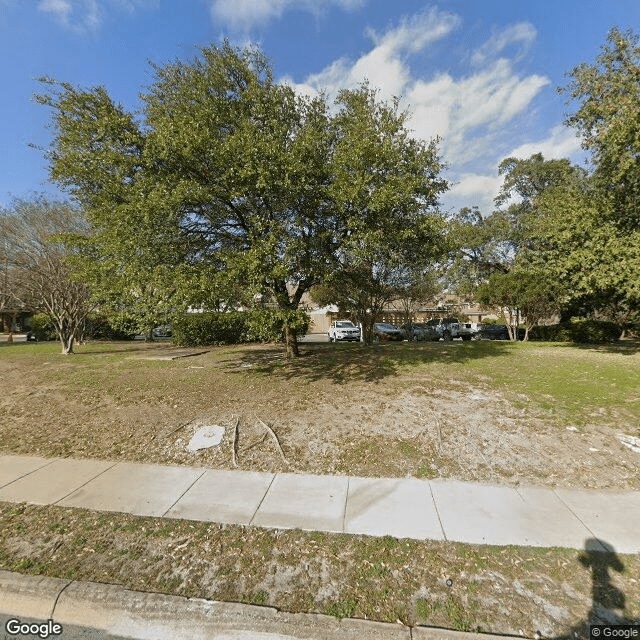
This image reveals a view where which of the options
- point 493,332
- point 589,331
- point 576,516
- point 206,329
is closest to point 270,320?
point 576,516

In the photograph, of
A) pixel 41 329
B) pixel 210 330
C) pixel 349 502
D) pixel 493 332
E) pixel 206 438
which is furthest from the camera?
pixel 493 332

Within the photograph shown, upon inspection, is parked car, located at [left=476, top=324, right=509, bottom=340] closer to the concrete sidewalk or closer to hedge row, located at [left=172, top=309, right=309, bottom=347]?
hedge row, located at [left=172, top=309, right=309, bottom=347]

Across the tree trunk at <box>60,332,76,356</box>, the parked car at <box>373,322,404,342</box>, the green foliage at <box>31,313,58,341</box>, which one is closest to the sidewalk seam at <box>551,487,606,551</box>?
the tree trunk at <box>60,332,76,356</box>

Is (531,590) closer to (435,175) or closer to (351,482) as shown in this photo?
(351,482)

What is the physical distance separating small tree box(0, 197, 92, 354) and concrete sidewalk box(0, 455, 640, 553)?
38.3 ft

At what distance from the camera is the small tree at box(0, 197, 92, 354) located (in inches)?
520

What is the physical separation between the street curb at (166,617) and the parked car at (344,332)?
21068mm

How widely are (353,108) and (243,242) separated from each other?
15.0 ft

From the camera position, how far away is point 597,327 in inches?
734

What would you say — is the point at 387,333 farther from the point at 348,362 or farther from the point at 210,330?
the point at 348,362

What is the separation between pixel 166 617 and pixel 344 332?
2140 cm

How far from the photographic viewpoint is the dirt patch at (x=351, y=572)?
2385 millimetres

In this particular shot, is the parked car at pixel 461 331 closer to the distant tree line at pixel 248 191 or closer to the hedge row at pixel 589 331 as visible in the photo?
the hedge row at pixel 589 331

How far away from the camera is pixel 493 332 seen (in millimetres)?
26172
